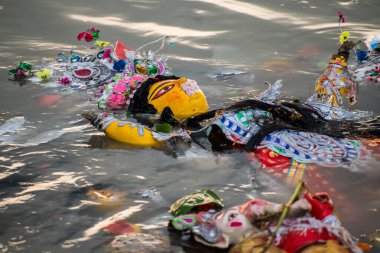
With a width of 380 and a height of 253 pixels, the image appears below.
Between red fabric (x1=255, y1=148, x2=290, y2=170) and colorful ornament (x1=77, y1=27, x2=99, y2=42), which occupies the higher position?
colorful ornament (x1=77, y1=27, x2=99, y2=42)

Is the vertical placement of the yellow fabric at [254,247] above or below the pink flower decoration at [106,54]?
below

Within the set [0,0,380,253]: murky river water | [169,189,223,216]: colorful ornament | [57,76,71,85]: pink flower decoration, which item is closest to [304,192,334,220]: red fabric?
[0,0,380,253]: murky river water

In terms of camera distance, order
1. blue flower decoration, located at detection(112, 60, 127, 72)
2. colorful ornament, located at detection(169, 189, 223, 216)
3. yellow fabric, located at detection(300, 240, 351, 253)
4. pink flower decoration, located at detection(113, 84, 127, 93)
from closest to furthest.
Answer: yellow fabric, located at detection(300, 240, 351, 253), colorful ornament, located at detection(169, 189, 223, 216), pink flower decoration, located at detection(113, 84, 127, 93), blue flower decoration, located at detection(112, 60, 127, 72)

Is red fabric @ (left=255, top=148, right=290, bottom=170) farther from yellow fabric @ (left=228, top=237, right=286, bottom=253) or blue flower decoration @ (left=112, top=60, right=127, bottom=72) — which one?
blue flower decoration @ (left=112, top=60, right=127, bottom=72)

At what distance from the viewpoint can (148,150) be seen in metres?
3.81

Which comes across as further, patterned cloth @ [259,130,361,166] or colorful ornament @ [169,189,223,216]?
patterned cloth @ [259,130,361,166]

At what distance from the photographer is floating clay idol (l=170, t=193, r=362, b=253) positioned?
2.36 metres

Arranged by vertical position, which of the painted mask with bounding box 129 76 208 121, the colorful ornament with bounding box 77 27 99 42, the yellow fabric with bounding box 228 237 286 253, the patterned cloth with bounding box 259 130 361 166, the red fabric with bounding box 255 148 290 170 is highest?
the colorful ornament with bounding box 77 27 99 42

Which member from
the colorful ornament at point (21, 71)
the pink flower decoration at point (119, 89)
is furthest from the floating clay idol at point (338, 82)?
the colorful ornament at point (21, 71)

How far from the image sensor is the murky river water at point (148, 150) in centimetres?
297

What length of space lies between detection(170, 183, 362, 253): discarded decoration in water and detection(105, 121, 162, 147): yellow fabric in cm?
131

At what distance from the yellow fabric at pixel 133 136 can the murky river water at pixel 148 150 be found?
6 cm

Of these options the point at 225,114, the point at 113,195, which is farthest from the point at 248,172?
the point at 113,195

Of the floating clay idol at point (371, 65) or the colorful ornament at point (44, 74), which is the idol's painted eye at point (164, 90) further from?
the floating clay idol at point (371, 65)
